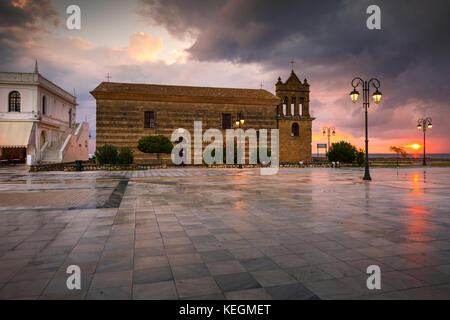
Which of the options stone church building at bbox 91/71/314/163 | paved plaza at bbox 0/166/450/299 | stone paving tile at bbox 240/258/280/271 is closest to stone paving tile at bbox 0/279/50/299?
paved plaza at bbox 0/166/450/299

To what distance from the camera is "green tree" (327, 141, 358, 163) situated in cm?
3014

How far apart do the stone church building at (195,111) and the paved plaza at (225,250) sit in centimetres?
2516

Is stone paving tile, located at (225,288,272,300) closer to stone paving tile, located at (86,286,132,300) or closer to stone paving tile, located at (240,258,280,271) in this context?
stone paving tile, located at (240,258,280,271)

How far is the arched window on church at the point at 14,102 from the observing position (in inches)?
1172

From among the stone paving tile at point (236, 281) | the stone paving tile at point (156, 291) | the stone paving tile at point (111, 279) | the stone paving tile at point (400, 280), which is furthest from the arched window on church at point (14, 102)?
the stone paving tile at point (400, 280)

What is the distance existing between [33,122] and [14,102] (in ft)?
9.95

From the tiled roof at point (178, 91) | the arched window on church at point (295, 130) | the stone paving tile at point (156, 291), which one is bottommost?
the stone paving tile at point (156, 291)

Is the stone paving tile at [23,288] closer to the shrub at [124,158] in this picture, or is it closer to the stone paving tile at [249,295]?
the stone paving tile at [249,295]

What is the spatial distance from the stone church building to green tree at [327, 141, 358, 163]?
751 cm

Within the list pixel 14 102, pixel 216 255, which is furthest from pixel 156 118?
pixel 216 255

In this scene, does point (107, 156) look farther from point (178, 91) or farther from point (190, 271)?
point (190, 271)

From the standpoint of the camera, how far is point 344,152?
1189 inches

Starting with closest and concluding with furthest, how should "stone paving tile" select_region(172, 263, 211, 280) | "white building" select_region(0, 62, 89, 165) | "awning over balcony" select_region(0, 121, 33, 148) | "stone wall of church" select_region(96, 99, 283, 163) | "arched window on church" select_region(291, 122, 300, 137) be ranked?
"stone paving tile" select_region(172, 263, 211, 280) < "awning over balcony" select_region(0, 121, 33, 148) < "white building" select_region(0, 62, 89, 165) < "stone wall of church" select_region(96, 99, 283, 163) < "arched window on church" select_region(291, 122, 300, 137)
